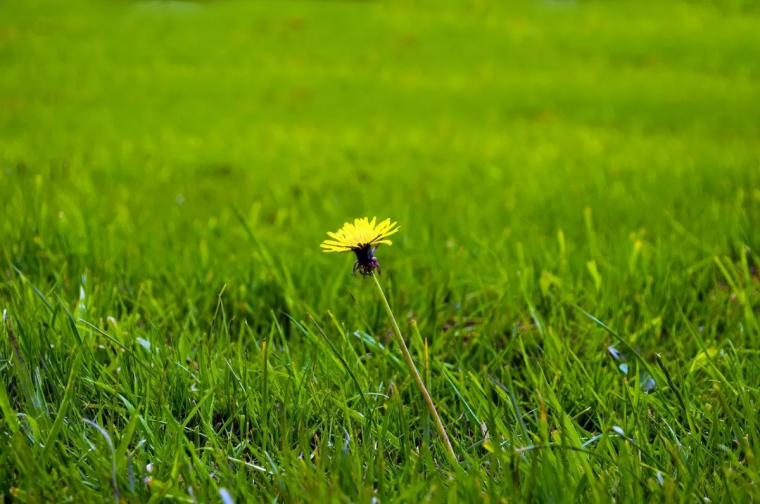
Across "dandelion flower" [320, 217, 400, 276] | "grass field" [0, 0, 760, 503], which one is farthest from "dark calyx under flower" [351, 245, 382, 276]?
"grass field" [0, 0, 760, 503]

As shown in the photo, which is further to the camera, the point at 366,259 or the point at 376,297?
the point at 376,297

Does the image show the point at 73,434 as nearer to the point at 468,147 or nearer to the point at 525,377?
the point at 525,377

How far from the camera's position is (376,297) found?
188 cm

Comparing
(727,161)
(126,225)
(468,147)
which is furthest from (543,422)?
(468,147)

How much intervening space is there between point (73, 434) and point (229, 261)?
116 cm

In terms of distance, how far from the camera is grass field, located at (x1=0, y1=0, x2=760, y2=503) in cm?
103

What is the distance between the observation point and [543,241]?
8.32 feet

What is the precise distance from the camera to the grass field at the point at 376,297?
1.03m

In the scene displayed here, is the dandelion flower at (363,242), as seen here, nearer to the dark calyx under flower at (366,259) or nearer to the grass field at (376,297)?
the dark calyx under flower at (366,259)

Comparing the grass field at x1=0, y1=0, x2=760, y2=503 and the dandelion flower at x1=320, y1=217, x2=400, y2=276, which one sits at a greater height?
the dandelion flower at x1=320, y1=217, x2=400, y2=276

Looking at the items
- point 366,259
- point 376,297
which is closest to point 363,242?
point 366,259

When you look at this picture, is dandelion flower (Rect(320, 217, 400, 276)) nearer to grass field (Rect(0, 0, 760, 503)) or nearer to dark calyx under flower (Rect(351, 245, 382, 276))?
dark calyx under flower (Rect(351, 245, 382, 276))

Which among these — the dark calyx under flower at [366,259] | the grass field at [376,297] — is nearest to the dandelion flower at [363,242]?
the dark calyx under flower at [366,259]

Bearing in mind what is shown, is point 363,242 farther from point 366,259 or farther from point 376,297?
point 376,297
